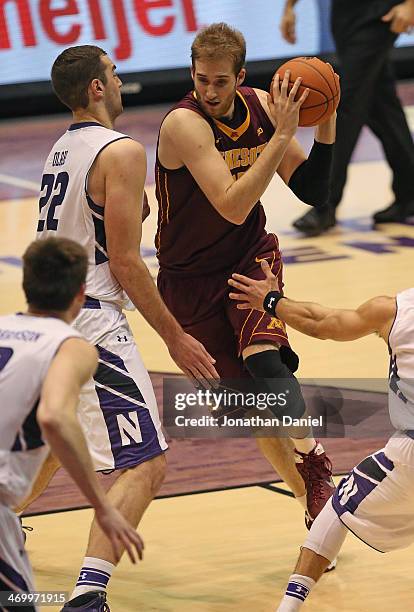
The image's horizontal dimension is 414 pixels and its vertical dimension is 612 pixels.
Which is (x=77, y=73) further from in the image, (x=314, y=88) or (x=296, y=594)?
(x=296, y=594)

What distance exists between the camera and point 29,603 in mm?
3906

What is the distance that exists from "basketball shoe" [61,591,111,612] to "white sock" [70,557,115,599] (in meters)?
0.02

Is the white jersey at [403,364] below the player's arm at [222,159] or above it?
below

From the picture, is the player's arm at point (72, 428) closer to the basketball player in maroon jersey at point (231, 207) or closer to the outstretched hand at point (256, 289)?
the outstretched hand at point (256, 289)

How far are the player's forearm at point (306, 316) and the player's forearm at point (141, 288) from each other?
43 cm

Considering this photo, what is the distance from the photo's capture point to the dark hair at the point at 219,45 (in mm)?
5492

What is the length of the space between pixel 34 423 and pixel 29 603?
0.48m

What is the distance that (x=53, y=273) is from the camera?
3904 millimetres

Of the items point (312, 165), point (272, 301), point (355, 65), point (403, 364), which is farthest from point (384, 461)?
point (355, 65)

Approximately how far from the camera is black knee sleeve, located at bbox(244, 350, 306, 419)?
18.1ft

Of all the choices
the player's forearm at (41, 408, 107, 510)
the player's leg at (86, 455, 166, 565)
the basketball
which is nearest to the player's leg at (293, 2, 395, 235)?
the basketball

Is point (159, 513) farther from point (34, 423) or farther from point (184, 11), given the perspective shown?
point (184, 11)

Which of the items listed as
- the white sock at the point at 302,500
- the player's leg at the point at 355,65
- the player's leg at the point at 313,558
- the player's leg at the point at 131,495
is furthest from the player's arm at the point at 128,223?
the player's leg at the point at 355,65

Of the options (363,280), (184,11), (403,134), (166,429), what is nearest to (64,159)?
(166,429)
